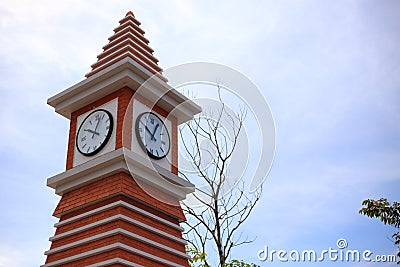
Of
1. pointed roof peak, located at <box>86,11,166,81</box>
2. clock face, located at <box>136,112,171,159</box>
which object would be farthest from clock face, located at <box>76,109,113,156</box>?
pointed roof peak, located at <box>86,11,166,81</box>

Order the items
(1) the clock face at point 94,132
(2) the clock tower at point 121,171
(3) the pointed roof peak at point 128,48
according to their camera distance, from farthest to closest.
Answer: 1. (3) the pointed roof peak at point 128,48
2. (1) the clock face at point 94,132
3. (2) the clock tower at point 121,171

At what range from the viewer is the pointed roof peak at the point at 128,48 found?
1108 centimetres

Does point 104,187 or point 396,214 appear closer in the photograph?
point 104,187

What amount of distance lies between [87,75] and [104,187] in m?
3.21

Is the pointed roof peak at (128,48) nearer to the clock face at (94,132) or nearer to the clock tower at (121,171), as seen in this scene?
the clock tower at (121,171)

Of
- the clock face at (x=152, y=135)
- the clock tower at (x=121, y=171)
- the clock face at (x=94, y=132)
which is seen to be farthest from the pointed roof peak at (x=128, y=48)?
the clock face at (x=94, y=132)

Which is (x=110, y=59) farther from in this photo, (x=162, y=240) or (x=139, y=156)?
(x=162, y=240)

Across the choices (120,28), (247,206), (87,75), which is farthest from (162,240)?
(120,28)

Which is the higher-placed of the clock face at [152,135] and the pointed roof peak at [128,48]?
the pointed roof peak at [128,48]

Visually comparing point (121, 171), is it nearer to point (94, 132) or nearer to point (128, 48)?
point (94, 132)

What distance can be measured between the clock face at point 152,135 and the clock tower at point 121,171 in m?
0.02

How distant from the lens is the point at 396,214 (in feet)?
37.6

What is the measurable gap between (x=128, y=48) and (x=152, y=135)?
7.57 ft

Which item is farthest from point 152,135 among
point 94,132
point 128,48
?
point 128,48
